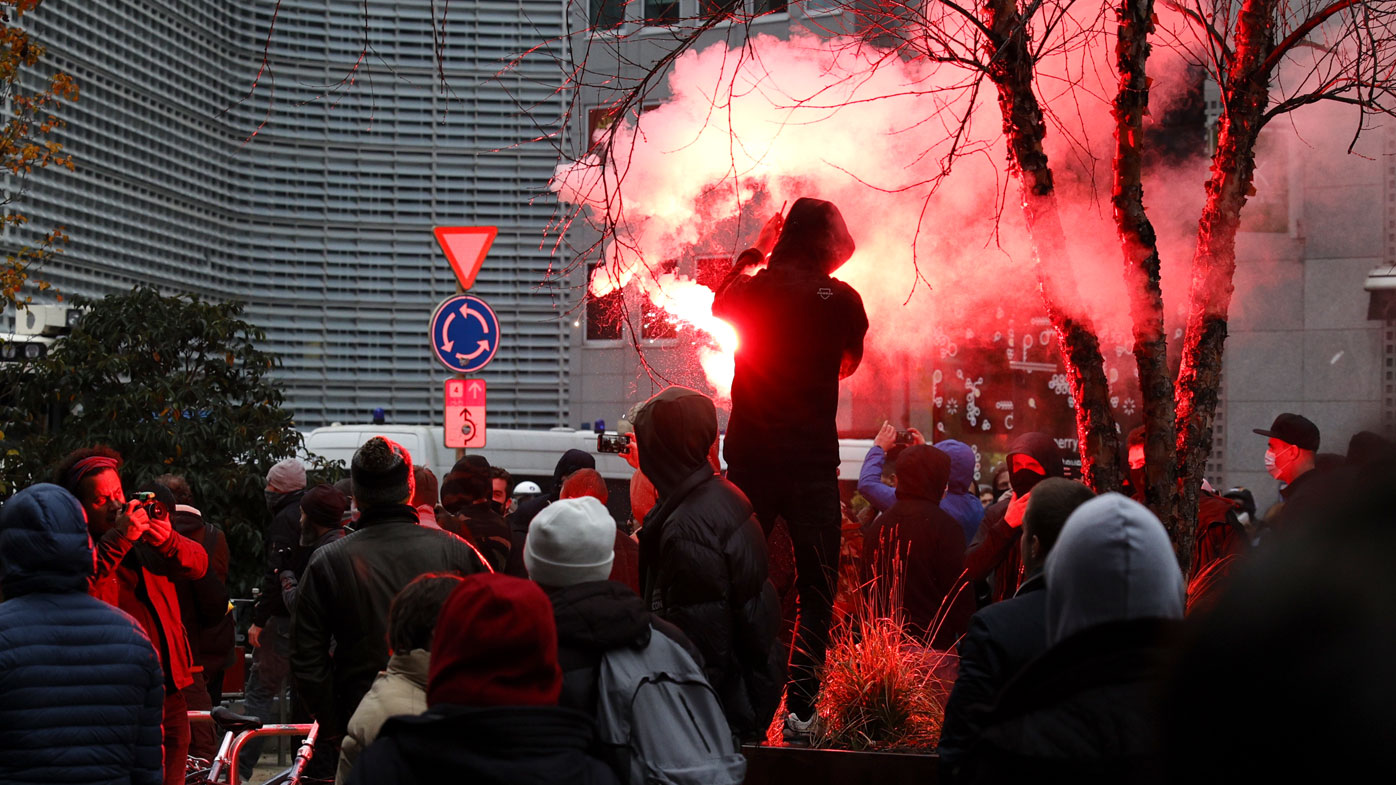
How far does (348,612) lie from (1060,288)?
2.79 m

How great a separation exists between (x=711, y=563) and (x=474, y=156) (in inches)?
692

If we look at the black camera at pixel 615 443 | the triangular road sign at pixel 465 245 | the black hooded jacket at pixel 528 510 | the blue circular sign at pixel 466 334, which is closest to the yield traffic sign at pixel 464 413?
the blue circular sign at pixel 466 334

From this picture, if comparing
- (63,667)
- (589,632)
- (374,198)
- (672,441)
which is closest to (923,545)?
(672,441)

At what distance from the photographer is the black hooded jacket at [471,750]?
2.43 meters

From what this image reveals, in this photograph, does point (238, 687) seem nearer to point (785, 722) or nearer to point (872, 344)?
point (785, 722)

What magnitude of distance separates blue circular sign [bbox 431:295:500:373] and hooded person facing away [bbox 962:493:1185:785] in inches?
327

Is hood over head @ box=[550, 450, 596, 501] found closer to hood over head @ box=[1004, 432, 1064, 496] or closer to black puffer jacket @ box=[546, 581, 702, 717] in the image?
hood over head @ box=[1004, 432, 1064, 496]

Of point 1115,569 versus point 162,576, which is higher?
point 1115,569

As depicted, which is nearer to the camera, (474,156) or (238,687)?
(238,687)

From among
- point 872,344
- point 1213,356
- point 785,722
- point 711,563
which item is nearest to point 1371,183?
point 872,344

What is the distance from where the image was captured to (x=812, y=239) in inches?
209

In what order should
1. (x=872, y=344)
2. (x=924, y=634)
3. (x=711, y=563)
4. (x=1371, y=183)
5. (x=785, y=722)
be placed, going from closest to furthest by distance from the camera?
(x=711, y=563), (x=785, y=722), (x=924, y=634), (x=1371, y=183), (x=872, y=344)

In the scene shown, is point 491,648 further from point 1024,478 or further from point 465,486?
point 465,486

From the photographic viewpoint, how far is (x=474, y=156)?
20.7 metres
